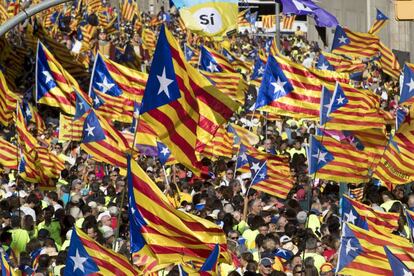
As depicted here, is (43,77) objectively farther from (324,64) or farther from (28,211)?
(324,64)

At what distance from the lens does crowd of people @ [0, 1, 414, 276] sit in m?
14.2

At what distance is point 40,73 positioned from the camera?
23.8 m

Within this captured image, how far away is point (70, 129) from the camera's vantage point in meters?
23.8

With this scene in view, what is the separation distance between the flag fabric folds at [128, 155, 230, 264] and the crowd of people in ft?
0.82

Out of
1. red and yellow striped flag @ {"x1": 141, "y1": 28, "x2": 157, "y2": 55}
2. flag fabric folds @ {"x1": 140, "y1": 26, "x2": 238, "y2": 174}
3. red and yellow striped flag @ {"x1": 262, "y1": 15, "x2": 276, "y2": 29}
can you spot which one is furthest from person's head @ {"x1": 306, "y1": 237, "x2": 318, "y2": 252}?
red and yellow striped flag @ {"x1": 262, "y1": 15, "x2": 276, "y2": 29}

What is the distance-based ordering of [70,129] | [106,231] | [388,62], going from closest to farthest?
[106,231] < [70,129] < [388,62]

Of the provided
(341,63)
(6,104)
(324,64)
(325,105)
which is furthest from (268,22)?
(325,105)

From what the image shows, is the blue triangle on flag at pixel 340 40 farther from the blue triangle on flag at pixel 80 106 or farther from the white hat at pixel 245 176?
the white hat at pixel 245 176

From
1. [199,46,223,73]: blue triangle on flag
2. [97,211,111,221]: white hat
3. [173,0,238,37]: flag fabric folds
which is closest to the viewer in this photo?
[97,211,111,221]: white hat

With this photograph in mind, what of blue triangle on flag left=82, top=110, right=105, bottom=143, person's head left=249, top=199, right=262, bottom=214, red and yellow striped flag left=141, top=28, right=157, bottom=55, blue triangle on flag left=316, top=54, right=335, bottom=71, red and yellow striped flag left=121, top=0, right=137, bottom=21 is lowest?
red and yellow striped flag left=121, top=0, right=137, bottom=21

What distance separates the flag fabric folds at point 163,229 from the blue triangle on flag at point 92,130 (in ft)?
24.2

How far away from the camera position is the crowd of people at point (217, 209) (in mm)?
14156

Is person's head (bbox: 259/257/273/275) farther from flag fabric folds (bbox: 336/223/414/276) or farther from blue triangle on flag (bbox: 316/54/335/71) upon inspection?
blue triangle on flag (bbox: 316/54/335/71)

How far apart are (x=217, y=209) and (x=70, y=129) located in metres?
→ 7.06
